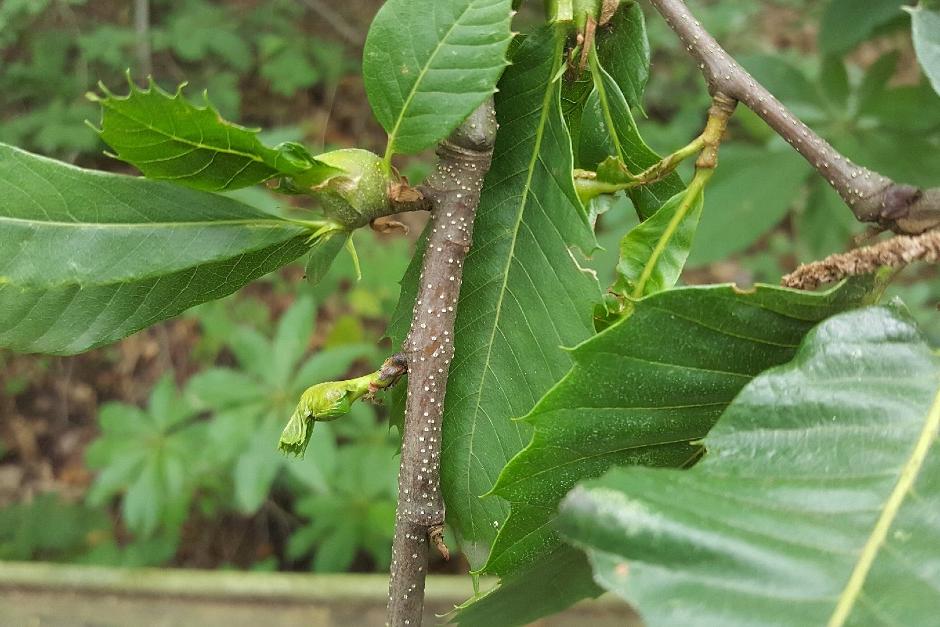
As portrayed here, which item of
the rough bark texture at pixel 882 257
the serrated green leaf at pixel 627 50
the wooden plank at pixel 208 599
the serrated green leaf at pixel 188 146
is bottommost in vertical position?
the wooden plank at pixel 208 599

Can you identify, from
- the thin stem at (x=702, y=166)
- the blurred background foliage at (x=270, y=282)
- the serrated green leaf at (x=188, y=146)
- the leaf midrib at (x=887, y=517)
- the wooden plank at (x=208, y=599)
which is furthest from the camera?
the wooden plank at (x=208, y=599)

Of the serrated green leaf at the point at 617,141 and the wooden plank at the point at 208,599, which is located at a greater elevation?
the serrated green leaf at the point at 617,141

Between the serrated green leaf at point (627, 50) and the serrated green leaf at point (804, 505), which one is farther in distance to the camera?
the serrated green leaf at point (627, 50)

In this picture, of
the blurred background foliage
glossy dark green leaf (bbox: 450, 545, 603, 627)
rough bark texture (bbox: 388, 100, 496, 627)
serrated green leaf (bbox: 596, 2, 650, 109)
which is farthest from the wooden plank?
serrated green leaf (bbox: 596, 2, 650, 109)

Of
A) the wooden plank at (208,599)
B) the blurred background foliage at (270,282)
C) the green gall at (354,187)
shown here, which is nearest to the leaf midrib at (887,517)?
the green gall at (354,187)

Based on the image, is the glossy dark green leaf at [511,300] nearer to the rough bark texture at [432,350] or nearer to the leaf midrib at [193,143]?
the rough bark texture at [432,350]

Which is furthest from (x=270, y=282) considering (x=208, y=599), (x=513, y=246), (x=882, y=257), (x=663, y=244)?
(x=882, y=257)
